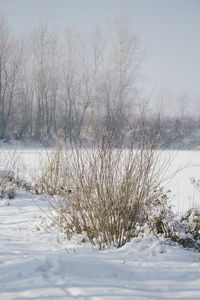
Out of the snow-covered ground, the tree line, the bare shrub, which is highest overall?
the tree line

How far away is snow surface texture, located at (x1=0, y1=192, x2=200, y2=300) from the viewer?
6.72 ft

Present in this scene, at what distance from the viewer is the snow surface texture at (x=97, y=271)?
2.05 m

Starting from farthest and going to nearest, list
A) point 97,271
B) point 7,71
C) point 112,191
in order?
1. point 7,71
2. point 112,191
3. point 97,271

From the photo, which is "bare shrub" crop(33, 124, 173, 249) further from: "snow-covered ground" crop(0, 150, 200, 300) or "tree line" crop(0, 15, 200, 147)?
"tree line" crop(0, 15, 200, 147)

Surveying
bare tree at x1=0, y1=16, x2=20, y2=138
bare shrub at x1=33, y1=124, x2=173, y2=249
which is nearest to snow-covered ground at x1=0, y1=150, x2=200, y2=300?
bare shrub at x1=33, y1=124, x2=173, y2=249

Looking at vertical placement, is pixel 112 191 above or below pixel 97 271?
above

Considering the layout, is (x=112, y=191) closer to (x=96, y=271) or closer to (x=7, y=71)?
(x=96, y=271)

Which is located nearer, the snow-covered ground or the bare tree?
the snow-covered ground

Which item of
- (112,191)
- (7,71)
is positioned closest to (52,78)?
(7,71)

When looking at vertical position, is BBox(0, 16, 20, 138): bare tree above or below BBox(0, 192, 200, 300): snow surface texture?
above

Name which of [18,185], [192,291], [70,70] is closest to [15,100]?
[70,70]

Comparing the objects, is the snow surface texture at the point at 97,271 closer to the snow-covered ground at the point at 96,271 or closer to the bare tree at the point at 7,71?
the snow-covered ground at the point at 96,271

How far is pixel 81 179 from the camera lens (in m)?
3.17

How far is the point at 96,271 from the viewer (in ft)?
7.73
